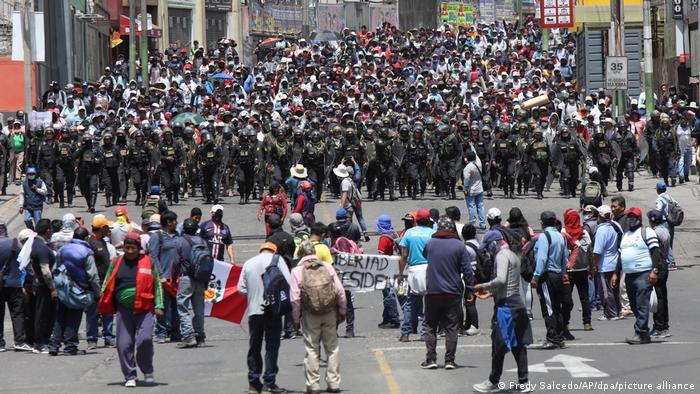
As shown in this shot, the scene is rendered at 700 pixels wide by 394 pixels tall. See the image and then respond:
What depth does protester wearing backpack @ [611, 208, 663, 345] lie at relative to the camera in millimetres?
18750

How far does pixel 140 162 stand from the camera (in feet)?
114

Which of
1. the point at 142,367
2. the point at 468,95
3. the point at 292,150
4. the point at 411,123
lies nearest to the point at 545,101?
the point at 468,95

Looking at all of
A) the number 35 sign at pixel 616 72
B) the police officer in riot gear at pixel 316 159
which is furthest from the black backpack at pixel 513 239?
the number 35 sign at pixel 616 72

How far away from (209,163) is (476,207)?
644 cm

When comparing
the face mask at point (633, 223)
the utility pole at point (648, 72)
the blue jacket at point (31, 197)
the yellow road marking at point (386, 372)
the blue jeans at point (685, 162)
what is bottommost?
the yellow road marking at point (386, 372)

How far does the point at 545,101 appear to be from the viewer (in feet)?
147

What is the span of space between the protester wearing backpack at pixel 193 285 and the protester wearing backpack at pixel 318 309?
12.2ft

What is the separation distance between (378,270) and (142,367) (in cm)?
429

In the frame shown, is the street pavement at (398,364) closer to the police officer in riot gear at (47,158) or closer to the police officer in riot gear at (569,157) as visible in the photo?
the police officer in riot gear at (569,157)

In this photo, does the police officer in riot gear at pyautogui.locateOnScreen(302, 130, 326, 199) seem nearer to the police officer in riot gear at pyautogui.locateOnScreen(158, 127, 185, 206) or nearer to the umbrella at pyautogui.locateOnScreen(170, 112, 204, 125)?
the police officer in riot gear at pyautogui.locateOnScreen(158, 127, 185, 206)

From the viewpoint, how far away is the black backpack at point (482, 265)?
1897 centimetres

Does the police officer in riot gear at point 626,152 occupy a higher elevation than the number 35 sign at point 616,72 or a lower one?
lower

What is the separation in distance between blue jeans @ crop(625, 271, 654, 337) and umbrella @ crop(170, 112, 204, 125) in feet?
69.5

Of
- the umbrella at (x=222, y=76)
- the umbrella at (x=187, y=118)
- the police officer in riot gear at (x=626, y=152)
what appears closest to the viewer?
the police officer in riot gear at (x=626, y=152)
